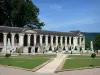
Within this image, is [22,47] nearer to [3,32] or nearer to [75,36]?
[3,32]

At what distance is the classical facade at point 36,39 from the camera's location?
267ft

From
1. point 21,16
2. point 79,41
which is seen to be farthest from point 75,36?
point 21,16

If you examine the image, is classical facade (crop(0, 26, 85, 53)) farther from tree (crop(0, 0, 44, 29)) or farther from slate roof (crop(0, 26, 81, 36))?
tree (crop(0, 0, 44, 29))

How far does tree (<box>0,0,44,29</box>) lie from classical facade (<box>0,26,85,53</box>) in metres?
8.00

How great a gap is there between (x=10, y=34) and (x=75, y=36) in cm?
3228

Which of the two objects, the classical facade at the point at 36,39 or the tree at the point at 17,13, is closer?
the classical facade at the point at 36,39

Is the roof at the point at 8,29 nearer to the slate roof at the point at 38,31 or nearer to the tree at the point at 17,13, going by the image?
the slate roof at the point at 38,31

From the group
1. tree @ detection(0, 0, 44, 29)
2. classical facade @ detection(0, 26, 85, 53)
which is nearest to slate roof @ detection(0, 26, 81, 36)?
classical facade @ detection(0, 26, 85, 53)

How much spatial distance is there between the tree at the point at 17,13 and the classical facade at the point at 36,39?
8.00 meters

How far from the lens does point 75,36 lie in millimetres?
104562

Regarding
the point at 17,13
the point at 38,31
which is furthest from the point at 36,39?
the point at 17,13

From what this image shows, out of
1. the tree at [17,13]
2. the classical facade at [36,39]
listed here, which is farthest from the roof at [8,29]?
the tree at [17,13]

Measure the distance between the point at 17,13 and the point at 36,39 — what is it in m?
12.3

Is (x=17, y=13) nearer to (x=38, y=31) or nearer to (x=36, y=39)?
(x=38, y=31)
